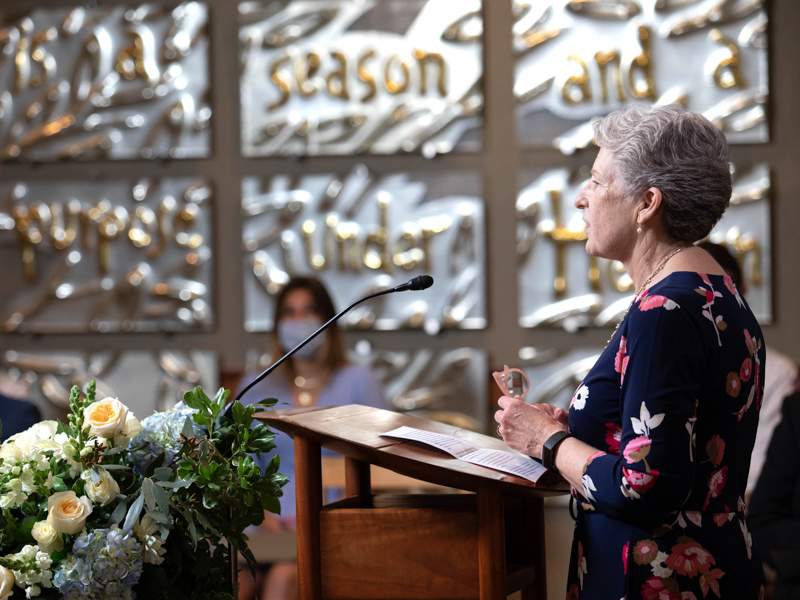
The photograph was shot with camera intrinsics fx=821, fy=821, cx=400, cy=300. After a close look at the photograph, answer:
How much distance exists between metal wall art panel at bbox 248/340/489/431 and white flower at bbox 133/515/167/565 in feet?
8.56

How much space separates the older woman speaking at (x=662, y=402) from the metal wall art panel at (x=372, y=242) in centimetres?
232

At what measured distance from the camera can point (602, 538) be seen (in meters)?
1.29

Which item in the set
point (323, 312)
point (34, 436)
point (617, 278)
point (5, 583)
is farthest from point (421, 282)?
point (617, 278)

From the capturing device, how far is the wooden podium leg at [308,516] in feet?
4.47

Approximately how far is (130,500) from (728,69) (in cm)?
341

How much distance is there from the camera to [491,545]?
127 cm

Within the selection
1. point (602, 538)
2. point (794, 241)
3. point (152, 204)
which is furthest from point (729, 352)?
point (152, 204)

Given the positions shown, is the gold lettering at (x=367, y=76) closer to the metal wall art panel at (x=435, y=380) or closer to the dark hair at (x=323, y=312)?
the dark hair at (x=323, y=312)

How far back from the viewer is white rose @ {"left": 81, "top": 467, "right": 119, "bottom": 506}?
43.8 inches

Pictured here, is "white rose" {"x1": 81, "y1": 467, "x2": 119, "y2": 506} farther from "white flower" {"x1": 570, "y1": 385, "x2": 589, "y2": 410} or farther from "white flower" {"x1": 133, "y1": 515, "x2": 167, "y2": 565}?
"white flower" {"x1": 570, "y1": 385, "x2": 589, "y2": 410}

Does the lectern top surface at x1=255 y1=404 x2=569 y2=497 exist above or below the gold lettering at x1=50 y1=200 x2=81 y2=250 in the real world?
below

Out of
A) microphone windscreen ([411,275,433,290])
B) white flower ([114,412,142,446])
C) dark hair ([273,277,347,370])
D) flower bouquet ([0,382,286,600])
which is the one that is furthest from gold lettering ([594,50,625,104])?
white flower ([114,412,142,446])

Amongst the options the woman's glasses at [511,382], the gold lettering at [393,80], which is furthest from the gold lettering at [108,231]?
the woman's glasses at [511,382]

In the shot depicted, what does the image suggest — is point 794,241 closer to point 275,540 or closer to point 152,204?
point 275,540
